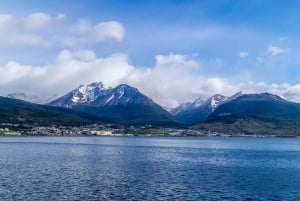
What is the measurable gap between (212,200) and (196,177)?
24.2m

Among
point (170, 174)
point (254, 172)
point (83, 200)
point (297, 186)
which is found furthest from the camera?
point (254, 172)

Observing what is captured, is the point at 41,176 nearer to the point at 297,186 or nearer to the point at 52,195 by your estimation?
the point at 52,195

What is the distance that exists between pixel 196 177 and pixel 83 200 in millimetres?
31329

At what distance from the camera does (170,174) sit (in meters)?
89.6

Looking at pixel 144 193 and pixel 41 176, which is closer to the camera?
pixel 144 193

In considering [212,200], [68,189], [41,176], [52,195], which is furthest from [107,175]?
[212,200]

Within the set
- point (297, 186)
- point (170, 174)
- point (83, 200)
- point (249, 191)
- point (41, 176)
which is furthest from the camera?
point (170, 174)

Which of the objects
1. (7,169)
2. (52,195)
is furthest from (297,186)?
(7,169)

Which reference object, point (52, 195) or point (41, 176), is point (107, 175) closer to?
point (41, 176)

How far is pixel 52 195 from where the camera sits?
62.5 metres

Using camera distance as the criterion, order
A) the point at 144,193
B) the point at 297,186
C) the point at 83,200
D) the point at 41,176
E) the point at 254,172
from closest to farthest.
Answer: the point at 83,200 < the point at 144,193 < the point at 297,186 < the point at 41,176 < the point at 254,172

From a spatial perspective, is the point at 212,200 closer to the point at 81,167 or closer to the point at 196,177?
the point at 196,177

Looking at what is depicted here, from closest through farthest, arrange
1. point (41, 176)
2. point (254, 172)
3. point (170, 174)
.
A: point (41, 176)
point (170, 174)
point (254, 172)

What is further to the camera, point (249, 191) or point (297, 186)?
point (297, 186)
